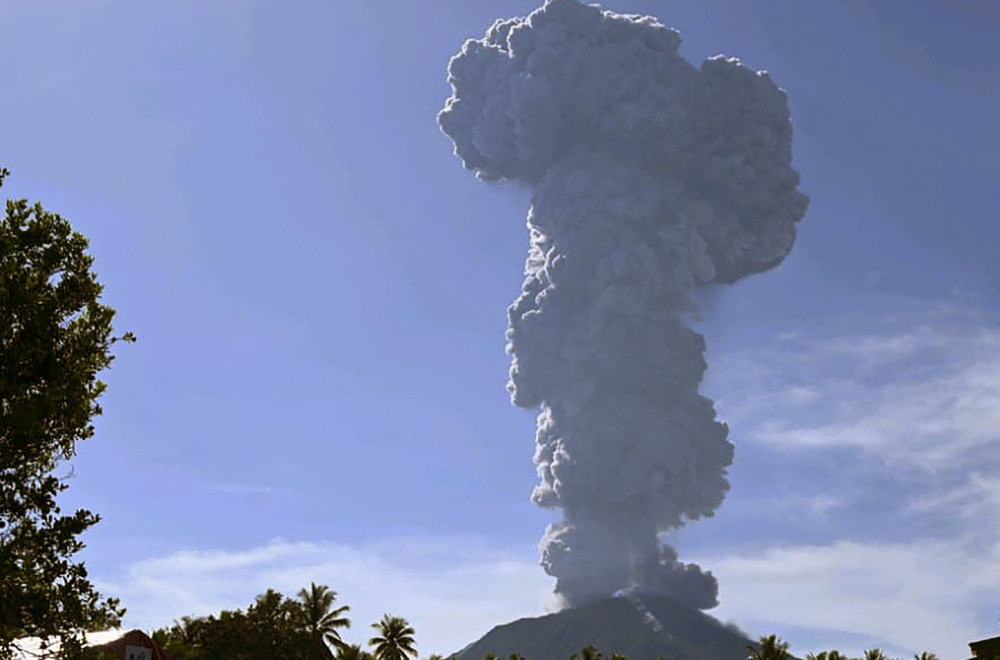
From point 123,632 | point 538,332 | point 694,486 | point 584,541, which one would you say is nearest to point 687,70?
point 538,332

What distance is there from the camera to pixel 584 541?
17575 cm

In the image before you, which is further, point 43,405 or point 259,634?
point 259,634

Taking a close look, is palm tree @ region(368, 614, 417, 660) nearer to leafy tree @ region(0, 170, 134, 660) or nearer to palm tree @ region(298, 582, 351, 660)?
palm tree @ region(298, 582, 351, 660)

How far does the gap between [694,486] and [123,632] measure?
124 m

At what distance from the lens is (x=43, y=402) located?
70.5 feet

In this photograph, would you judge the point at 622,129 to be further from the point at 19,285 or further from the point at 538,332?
the point at 19,285

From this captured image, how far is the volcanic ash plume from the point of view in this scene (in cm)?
16138

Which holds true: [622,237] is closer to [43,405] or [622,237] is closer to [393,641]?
[393,641]

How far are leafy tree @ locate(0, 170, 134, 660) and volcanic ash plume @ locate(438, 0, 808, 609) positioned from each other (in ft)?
447

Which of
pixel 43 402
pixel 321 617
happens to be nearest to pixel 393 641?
pixel 321 617

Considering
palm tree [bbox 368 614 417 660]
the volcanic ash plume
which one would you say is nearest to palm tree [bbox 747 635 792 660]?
palm tree [bbox 368 614 417 660]

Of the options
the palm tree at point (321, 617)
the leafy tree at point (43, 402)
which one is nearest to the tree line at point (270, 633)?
the palm tree at point (321, 617)

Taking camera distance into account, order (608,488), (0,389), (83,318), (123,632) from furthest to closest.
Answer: (608,488)
(123,632)
(83,318)
(0,389)

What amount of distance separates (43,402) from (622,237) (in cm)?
14286
